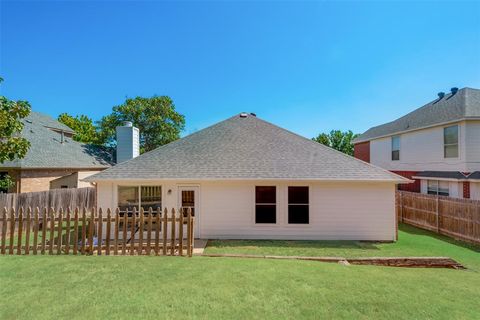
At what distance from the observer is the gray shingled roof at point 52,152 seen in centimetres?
1648

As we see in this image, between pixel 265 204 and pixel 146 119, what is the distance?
94.1 ft

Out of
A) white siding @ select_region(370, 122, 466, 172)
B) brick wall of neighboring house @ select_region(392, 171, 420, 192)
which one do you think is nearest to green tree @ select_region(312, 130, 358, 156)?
white siding @ select_region(370, 122, 466, 172)

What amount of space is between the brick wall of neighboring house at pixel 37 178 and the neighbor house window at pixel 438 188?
26116mm

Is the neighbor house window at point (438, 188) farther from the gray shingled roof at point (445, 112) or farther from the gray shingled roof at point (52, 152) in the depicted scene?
the gray shingled roof at point (52, 152)

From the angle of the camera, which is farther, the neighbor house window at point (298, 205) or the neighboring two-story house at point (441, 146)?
the neighboring two-story house at point (441, 146)

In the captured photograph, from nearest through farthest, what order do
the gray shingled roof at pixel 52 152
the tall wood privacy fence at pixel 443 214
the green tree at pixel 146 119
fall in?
the tall wood privacy fence at pixel 443 214
the gray shingled roof at pixel 52 152
the green tree at pixel 146 119

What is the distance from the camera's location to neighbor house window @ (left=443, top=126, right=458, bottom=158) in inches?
580

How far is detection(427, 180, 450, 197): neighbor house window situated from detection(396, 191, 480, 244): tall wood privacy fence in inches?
115

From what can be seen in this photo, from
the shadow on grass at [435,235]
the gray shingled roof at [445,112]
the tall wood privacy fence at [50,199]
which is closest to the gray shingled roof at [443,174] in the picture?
the gray shingled roof at [445,112]

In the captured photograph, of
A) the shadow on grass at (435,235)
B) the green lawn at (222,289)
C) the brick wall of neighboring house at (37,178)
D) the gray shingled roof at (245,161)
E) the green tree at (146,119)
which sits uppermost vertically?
the green tree at (146,119)

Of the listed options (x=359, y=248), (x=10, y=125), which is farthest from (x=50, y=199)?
(x=359, y=248)

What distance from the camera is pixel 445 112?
1594cm

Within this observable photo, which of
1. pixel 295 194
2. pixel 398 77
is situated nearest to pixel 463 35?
pixel 398 77

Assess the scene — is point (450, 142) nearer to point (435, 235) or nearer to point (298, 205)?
point (435, 235)
